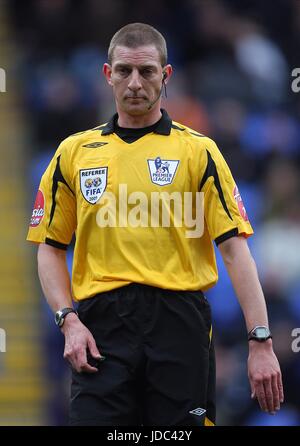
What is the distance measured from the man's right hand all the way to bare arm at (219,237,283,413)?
2.29ft

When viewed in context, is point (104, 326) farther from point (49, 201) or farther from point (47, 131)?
point (47, 131)

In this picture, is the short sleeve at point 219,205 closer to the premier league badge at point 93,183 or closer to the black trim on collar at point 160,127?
the black trim on collar at point 160,127

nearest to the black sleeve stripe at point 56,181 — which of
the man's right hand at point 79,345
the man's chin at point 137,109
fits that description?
the man's chin at point 137,109

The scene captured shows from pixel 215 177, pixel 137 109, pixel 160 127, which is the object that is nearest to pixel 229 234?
pixel 215 177

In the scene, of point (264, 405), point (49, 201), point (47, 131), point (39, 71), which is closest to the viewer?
point (264, 405)

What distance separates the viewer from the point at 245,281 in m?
5.07

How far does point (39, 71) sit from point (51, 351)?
321 centimetres

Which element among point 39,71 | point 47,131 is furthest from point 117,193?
point 39,71

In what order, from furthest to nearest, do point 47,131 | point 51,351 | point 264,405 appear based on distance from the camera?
point 47,131 → point 51,351 → point 264,405

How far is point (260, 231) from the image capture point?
1041 centimetres

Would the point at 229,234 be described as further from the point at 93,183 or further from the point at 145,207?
the point at 93,183

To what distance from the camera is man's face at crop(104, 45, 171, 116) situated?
5.15m

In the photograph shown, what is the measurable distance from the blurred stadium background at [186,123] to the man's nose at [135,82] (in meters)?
4.76

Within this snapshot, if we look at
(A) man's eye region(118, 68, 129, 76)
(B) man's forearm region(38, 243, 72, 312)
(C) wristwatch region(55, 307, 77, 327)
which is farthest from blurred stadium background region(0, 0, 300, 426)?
(A) man's eye region(118, 68, 129, 76)
